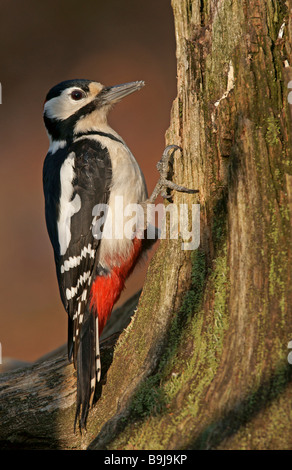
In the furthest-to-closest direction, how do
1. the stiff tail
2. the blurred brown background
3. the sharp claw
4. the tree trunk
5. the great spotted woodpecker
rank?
the blurred brown background
the great spotted woodpecker
the sharp claw
the stiff tail
the tree trunk

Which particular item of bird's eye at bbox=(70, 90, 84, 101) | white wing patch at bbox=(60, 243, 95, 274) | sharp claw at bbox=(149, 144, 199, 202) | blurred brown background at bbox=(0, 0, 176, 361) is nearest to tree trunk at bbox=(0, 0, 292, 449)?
sharp claw at bbox=(149, 144, 199, 202)

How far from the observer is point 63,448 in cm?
254

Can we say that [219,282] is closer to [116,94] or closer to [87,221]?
[87,221]

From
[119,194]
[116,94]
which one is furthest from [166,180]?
[116,94]

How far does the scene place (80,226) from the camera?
2977 millimetres

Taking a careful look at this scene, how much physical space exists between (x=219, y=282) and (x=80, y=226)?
1.02 m

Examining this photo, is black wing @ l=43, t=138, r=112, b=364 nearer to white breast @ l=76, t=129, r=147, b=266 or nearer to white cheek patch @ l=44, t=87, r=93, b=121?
white breast @ l=76, t=129, r=147, b=266

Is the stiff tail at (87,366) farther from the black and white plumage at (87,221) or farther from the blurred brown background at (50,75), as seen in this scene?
the blurred brown background at (50,75)

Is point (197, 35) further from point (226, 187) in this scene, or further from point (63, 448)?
point (63, 448)

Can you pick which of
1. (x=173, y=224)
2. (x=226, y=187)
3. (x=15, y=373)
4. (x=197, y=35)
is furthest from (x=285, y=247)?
(x=15, y=373)

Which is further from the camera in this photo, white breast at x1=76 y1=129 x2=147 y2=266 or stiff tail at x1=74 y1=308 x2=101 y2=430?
white breast at x1=76 y1=129 x2=147 y2=266

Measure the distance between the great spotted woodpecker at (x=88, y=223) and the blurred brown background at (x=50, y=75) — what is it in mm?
3580

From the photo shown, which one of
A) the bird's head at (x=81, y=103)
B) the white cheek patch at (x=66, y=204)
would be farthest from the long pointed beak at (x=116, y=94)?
the white cheek patch at (x=66, y=204)

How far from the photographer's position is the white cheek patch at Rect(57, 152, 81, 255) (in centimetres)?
302
